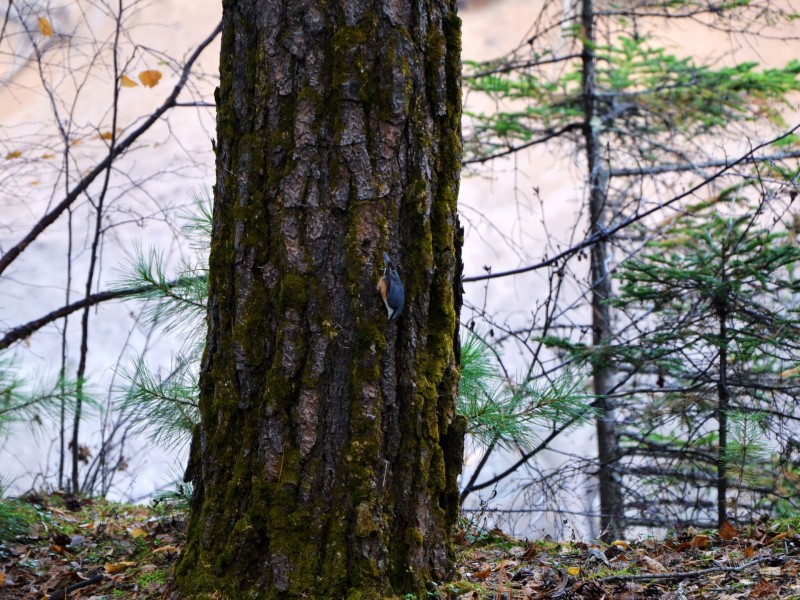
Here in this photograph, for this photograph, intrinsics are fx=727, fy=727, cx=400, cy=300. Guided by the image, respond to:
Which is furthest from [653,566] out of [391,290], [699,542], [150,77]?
[150,77]

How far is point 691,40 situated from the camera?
1550 centimetres

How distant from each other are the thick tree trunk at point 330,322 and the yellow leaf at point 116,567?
1.77ft

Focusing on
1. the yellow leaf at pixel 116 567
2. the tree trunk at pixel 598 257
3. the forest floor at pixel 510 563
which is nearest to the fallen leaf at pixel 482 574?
the forest floor at pixel 510 563

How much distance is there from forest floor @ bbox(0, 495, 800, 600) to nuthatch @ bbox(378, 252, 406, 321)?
739 mm

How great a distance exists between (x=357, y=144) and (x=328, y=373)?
587 millimetres

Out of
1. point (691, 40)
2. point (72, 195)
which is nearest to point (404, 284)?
point (72, 195)

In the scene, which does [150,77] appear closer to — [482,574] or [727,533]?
[482,574]

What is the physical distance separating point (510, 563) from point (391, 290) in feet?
3.41

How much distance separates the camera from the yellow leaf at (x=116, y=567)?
238 cm

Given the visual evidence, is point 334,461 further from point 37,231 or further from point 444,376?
point 37,231

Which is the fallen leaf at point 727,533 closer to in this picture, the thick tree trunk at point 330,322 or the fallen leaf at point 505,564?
the fallen leaf at point 505,564

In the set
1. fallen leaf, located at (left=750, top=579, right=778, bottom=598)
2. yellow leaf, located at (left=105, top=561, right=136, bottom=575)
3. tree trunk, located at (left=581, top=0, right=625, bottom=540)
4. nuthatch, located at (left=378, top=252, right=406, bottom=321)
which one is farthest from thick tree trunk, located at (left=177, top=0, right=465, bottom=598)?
tree trunk, located at (left=581, top=0, right=625, bottom=540)

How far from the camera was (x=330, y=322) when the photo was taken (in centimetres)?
183

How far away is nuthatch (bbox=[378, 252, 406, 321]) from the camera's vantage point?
1837 mm
